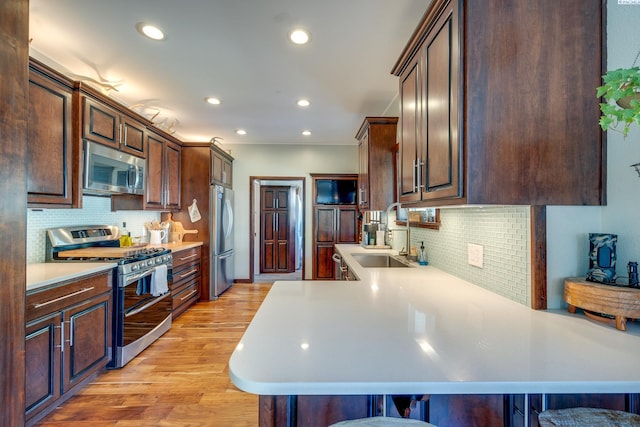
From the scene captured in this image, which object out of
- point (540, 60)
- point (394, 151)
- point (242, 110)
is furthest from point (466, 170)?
point (242, 110)

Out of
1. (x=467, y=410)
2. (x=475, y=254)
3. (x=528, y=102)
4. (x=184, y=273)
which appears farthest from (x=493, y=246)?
(x=184, y=273)

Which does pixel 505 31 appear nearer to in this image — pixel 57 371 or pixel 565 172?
pixel 565 172

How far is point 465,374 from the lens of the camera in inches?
29.0

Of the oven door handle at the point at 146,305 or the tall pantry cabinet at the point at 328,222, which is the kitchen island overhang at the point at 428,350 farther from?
the tall pantry cabinet at the point at 328,222

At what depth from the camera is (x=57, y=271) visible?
Answer: 197 centimetres

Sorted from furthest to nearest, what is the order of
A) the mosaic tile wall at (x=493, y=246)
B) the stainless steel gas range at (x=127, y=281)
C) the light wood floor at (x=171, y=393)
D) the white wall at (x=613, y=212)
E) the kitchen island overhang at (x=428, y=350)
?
the stainless steel gas range at (x=127, y=281), the light wood floor at (x=171, y=393), the mosaic tile wall at (x=493, y=246), the white wall at (x=613, y=212), the kitchen island overhang at (x=428, y=350)

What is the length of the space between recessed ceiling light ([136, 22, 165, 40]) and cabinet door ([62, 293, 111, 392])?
1.99 metres

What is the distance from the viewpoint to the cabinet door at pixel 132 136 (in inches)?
114

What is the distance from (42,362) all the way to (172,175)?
A: 2.75 metres

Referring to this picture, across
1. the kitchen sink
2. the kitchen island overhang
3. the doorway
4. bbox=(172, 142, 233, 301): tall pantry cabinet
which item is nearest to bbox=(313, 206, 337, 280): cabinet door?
the doorway

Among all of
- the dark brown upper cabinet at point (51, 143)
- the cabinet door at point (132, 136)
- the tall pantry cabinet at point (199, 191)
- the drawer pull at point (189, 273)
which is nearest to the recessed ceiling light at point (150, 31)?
the dark brown upper cabinet at point (51, 143)

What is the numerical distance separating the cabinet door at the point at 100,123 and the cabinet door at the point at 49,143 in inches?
4.9

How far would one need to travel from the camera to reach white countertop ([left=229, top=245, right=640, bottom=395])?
71 centimetres

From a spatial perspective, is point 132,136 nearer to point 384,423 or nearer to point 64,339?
point 64,339
